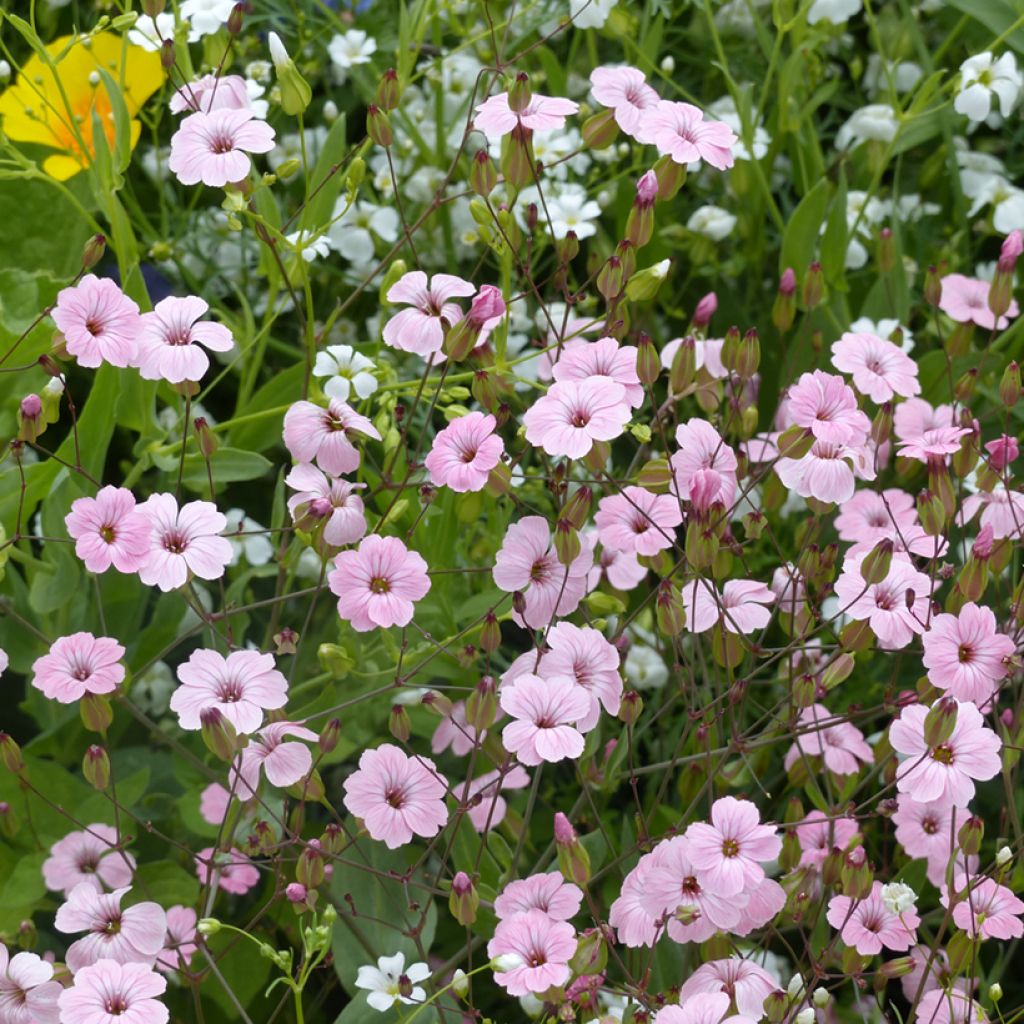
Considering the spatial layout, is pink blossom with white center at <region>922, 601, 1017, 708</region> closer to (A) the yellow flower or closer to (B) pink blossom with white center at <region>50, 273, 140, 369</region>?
(B) pink blossom with white center at <region>50, 273, 140, 369</region>

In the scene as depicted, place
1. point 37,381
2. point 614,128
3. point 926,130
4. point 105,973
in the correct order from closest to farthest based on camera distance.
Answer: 1. point 105,973
2. point 614,128
3. point 37,381
4. point 926,130

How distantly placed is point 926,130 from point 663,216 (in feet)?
0.56

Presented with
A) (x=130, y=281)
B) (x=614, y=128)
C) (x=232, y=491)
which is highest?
(x=614, y=128)

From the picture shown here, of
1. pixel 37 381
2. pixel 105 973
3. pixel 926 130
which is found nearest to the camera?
pixel 105 973

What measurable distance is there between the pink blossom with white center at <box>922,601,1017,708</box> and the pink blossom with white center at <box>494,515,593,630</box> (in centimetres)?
14

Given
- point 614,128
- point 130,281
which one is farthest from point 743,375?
point 130,281

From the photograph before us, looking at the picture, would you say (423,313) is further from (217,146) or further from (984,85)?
(984,85)

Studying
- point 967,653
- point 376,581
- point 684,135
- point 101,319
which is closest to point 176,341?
point 101,319

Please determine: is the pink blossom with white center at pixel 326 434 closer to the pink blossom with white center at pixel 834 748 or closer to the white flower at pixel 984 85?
the pink blossom with white center at pixel 834 748

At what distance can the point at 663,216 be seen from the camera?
36.6 inches

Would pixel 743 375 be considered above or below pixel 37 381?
above

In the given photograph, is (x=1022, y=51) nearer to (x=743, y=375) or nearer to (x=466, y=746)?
(x=743, y=375)

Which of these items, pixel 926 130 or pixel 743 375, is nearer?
pixel 743 375

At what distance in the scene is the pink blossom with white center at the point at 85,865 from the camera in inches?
26.5
